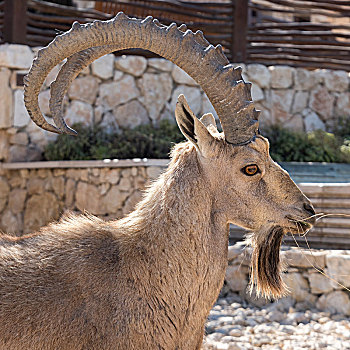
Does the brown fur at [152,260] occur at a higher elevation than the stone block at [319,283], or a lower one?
higher

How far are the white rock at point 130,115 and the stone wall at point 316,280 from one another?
4314 millimetres

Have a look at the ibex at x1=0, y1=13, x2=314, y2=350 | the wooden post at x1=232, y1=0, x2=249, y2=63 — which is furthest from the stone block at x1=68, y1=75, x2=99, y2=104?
the ibex at x1=0, y1=13, x2=314, y2=350

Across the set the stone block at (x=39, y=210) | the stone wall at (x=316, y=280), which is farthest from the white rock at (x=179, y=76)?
the stone wall at (x=316, y=280)

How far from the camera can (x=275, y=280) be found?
3.14 m

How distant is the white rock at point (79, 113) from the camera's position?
30.8 feet

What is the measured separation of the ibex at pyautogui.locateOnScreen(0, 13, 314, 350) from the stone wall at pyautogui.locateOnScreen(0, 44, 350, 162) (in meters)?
6.32

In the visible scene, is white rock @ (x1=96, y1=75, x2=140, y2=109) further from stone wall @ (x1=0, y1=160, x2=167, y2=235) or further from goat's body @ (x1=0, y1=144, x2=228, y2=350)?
goat's body @ (x1=0, y1=144, x2=228, y2=350)

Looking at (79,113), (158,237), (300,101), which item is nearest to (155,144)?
(79,113)

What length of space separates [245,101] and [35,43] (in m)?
7.47

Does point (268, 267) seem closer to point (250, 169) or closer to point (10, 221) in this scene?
point (250, 169)

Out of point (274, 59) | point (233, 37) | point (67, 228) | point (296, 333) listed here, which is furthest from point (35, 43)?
point (67, 228)

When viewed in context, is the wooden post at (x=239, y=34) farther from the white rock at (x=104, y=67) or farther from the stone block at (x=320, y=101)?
the white rock at (x=104, y=67)

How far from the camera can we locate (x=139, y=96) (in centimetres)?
990

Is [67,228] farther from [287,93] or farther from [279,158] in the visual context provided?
[287,93]
